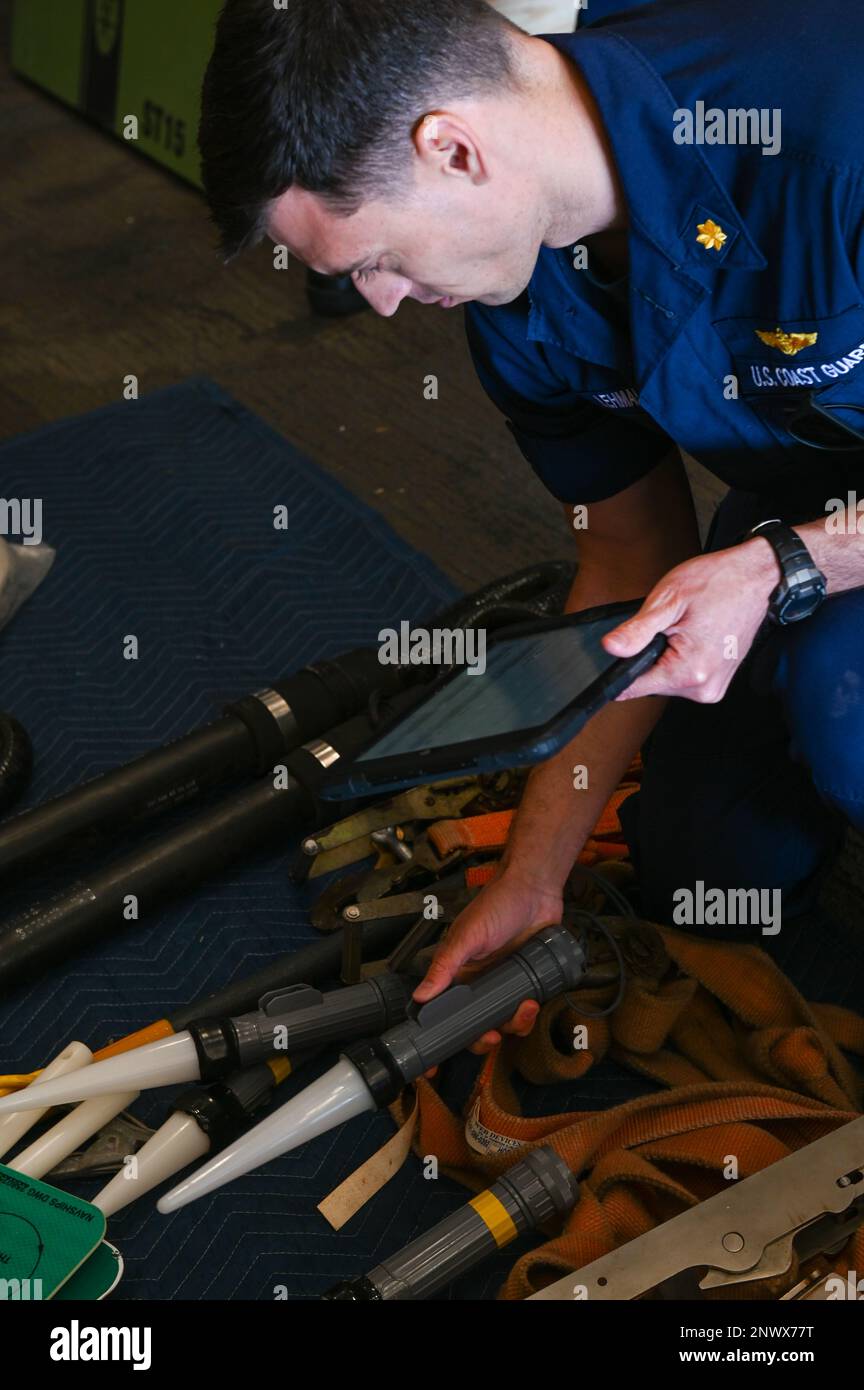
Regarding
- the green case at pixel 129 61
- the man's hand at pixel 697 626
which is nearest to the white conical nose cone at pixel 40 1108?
the man's hand at pixel 697 626

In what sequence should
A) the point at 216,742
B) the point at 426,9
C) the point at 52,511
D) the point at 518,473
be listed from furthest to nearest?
1. the point at 518,473
2. the point at 52,511
3. the point at 216,742
4. the point at 426,9

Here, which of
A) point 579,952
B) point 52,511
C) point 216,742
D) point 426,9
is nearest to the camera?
point 426,9

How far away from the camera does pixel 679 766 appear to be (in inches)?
64.2

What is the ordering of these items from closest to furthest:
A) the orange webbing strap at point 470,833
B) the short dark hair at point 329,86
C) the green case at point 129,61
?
the short dark hair at point 329,86, the orange webbing strap at point 470,833, the green case at point 129,61

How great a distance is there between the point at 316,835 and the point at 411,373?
4.12 feet

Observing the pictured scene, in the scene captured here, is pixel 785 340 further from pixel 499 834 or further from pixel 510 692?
pixel 499 834

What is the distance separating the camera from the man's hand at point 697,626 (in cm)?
114

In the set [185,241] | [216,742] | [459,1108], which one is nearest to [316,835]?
[216,742]

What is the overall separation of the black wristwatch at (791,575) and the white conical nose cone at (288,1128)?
0.58m

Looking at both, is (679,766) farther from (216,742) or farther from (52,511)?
(52,511)

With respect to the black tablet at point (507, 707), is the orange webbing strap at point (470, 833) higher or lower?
lower

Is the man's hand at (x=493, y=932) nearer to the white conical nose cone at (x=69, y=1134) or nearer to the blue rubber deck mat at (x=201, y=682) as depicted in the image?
the blue rubber deck mat at (x=201, y=682)

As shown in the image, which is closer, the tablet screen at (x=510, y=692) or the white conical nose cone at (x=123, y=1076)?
the tablet screen at (x=510, y=692)

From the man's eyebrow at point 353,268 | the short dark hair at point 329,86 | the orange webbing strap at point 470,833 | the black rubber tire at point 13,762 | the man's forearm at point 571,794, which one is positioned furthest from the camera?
the black rubber tire at point 13,762
